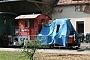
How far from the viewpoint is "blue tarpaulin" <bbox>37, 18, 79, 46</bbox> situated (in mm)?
18328

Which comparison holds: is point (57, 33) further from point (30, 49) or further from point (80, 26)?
point (80, 26)

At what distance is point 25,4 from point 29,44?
1892 centimetres

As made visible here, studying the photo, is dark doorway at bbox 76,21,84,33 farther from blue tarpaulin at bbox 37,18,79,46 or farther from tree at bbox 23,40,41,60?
tree at bbox 23,40,41,60

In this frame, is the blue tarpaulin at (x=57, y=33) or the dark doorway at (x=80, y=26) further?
the dark doorway at (x=80, y=26)

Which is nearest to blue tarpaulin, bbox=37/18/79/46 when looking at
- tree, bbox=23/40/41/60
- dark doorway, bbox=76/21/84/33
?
tree, bbox=23/40/41/60

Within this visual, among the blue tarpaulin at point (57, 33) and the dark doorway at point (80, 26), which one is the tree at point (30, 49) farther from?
the dark doorway at point (80, 26)

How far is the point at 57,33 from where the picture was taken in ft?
61.2

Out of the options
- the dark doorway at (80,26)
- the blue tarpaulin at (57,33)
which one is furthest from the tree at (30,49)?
the dark doorway at (80,26)

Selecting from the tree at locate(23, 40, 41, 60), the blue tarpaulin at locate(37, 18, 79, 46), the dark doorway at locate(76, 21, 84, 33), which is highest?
the tree at locate(23, 40, 41, 60)

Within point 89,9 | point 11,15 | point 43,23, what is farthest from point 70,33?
point 89,9

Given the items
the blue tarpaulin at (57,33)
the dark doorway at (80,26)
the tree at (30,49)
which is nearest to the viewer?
the tree at (30,49)

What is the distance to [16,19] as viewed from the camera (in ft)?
69.6

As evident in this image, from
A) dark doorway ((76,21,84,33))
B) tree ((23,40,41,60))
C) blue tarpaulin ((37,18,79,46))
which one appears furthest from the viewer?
dark doorway ((76,21,84,33))

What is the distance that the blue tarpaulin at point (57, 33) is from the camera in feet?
60.1
